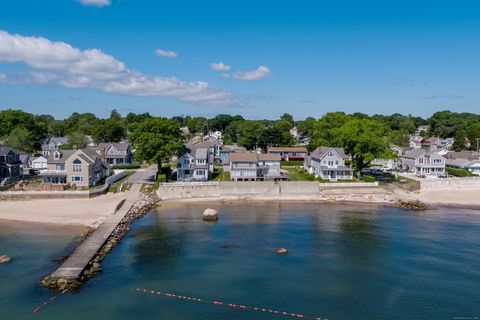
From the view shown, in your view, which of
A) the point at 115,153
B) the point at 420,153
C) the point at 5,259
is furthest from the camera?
the point at 115,153

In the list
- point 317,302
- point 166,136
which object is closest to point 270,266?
point 317,302

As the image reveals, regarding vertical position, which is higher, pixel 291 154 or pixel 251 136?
pixel 251 136

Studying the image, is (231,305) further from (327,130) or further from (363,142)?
(327,130)

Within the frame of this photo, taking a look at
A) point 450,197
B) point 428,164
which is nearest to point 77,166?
point 450,197

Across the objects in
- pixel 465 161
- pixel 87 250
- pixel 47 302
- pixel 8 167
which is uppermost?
pixel 465 161

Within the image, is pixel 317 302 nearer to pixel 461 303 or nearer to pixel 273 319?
pixel 273 319

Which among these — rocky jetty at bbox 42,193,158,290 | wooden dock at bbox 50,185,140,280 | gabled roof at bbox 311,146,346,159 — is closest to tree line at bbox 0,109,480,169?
gabled roof at bbox 311,146,346,159

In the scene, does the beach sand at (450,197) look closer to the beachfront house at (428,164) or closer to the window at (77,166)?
the beachfront house at (428,164)
